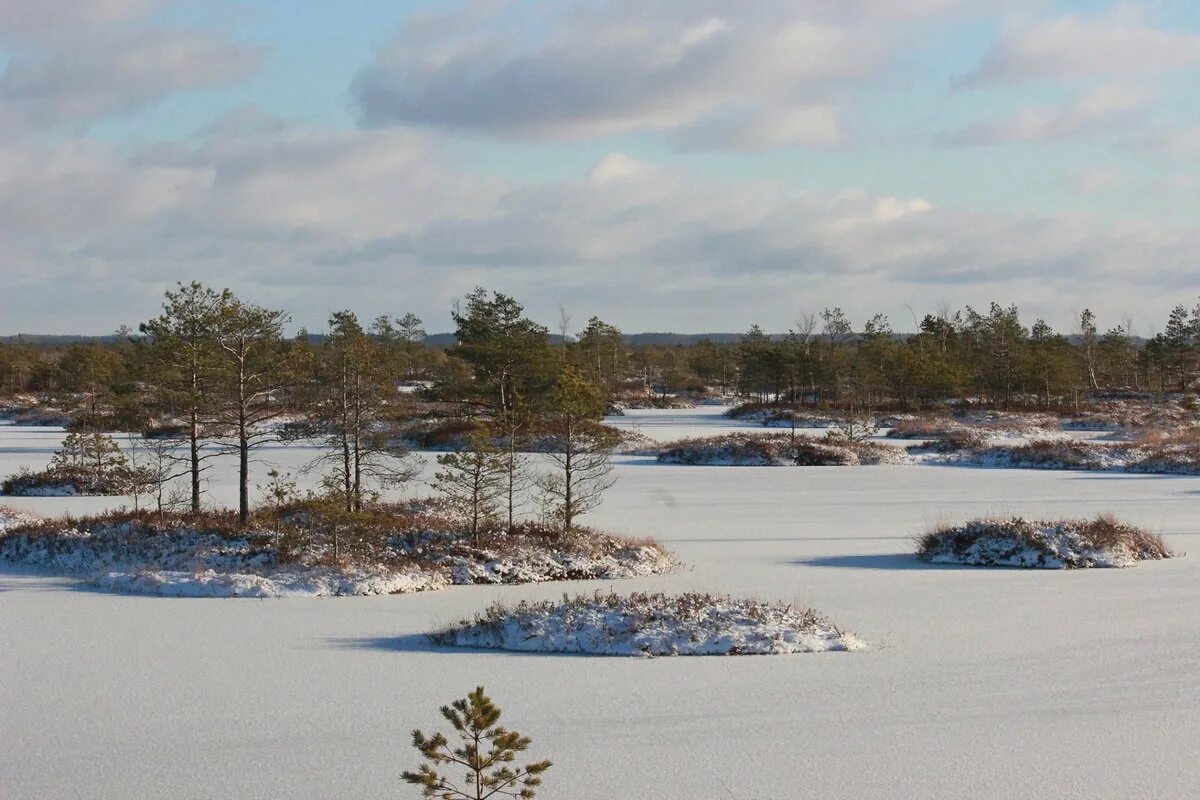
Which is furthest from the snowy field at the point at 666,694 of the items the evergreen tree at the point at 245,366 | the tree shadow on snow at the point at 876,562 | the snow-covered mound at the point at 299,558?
the evergreen tree at the point at 245,366

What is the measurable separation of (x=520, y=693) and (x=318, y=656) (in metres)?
2.79

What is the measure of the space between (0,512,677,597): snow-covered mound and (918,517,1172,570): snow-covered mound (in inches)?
190

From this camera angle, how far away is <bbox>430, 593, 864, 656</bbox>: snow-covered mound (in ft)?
38.0

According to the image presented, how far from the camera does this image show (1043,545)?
709 inches

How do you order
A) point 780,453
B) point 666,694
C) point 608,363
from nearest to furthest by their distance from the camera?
point 666,694 → point 780,453 → point 608,363

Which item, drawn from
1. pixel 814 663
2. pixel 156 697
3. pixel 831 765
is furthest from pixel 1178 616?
pixel 156 697

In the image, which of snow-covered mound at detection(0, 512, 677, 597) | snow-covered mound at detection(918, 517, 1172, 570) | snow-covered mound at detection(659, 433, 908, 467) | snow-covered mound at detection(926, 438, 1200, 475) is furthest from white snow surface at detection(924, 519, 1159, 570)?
snow-covered mound at detection(926, 438, 1200, 475)

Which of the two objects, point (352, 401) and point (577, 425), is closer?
point (577, 425)

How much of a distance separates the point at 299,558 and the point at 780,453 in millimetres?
28667

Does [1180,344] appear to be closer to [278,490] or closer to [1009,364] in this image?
[1009,364]

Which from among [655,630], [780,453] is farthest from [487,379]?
[655,630]

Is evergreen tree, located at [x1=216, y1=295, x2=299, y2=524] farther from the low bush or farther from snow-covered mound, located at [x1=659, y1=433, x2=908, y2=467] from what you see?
snow-covered mound, located at [x1=659, y1=433, x2=908, y2=467]

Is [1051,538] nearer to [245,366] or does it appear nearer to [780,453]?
[245,366]

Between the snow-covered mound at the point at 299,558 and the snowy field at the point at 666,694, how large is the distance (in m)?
0.65
